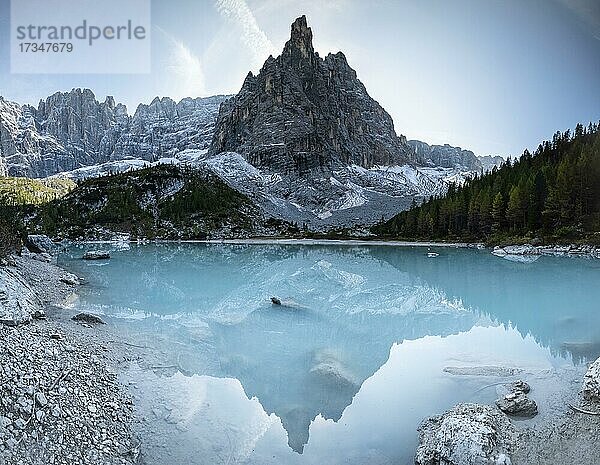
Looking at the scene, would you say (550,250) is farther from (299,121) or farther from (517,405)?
(299,121)

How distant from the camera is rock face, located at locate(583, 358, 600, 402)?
7.41 metres

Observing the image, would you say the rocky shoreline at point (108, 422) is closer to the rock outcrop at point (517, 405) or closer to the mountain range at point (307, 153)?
the rock outcrop at point (517, 405)

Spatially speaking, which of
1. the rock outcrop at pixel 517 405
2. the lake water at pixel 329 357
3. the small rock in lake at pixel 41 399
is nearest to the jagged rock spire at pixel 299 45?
the lake water at pixel 329 357

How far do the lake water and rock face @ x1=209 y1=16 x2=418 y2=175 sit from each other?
132 m

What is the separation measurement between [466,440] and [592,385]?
3.57 metres

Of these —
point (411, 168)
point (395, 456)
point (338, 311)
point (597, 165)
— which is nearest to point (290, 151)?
point (411, 168)

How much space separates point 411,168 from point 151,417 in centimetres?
19199

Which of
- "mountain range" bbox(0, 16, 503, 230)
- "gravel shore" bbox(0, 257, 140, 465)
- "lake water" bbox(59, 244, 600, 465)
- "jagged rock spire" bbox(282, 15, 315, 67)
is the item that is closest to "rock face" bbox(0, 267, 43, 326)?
"gravel shore" bbox(0, 257, 140, 465)

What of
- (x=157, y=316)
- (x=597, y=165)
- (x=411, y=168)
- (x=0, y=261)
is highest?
(x=411, y=168)

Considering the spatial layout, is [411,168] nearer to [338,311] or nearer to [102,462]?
[338,311]

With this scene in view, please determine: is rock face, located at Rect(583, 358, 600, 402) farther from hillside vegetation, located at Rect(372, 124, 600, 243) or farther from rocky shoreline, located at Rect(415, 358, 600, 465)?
hillside vegetation, located at Rect(372, 124, 600, 243)

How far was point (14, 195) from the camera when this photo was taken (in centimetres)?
13325

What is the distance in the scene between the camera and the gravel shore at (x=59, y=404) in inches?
211

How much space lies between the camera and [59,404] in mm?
6281
